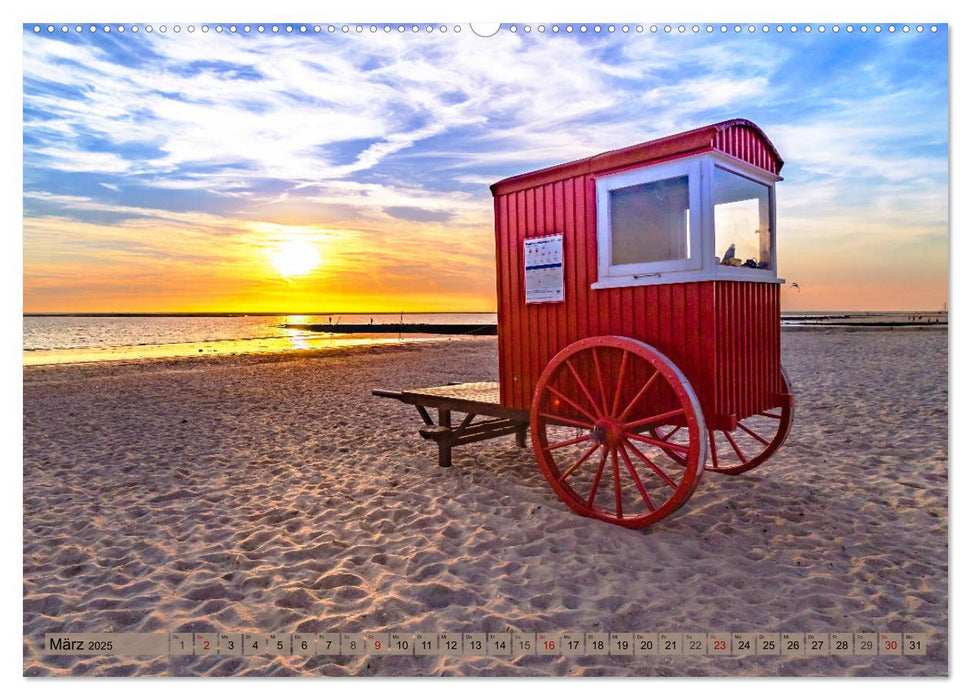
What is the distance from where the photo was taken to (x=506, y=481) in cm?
630

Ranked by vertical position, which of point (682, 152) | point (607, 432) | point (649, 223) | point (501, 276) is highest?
point (682, 152)

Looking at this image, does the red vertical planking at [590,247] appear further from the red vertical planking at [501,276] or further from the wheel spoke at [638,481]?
the wheel spoke at [638,481]

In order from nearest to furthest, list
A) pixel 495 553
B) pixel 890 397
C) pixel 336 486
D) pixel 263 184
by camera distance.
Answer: pixel 495 553 < pixel 263 184 < pixel 336 486 < pixel 890 397

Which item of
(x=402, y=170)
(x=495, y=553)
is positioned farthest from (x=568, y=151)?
(x=495, y=553)

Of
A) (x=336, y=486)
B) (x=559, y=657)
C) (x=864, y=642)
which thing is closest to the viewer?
(x=864, y=642)

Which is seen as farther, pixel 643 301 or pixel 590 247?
pixel 590 247

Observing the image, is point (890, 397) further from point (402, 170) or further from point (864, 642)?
point (402, 170)

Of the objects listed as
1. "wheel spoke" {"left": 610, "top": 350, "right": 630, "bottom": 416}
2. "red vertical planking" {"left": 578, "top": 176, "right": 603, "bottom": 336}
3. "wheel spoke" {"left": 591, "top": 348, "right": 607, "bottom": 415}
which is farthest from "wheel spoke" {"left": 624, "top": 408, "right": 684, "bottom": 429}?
"red vertical planking" {"left": 578, "top": 176, "right": 603, "bottom": 336}

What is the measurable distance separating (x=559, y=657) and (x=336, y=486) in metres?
3.74

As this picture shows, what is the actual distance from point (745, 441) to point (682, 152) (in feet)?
16.2

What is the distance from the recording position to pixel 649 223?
4812 millimetres

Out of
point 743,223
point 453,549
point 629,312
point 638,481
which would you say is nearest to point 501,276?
point 629,312

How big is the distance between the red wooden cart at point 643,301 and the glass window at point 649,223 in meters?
0.01

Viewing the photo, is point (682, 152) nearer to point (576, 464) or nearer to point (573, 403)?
point (573, 403)
